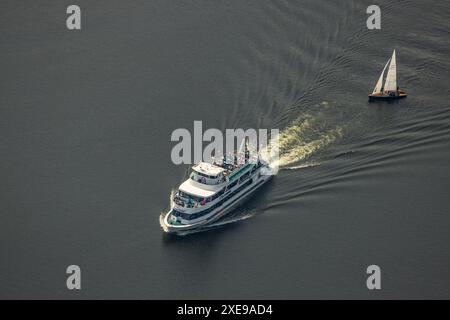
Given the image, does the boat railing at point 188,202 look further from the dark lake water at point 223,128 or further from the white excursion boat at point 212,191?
the dark lake water at point 223,128

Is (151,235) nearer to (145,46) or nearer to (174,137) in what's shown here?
(174,137)

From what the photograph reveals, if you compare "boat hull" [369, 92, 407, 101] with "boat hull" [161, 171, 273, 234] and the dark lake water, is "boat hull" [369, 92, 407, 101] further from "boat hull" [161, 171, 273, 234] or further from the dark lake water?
"boat hull" [161, 171, 273, 234]

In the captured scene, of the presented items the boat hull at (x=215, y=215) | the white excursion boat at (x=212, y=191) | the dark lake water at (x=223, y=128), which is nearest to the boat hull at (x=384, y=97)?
the dark lake water at (x=223, y=128)

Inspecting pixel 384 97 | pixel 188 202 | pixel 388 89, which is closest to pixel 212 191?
pixel 188 202

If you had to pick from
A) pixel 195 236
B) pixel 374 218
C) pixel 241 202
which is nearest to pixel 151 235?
pixel 195 236

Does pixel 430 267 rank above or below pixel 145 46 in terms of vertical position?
below

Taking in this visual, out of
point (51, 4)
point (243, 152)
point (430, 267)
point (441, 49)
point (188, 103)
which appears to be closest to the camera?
point (430, 267)

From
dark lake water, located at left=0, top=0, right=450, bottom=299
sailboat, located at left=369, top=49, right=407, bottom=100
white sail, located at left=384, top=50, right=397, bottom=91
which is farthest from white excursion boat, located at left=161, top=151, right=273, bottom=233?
white sail, located at left=384, top=50, right=397, bottom=91

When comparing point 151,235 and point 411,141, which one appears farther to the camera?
point 411,141

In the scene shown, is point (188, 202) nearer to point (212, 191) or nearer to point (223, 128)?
point (212, 191)
